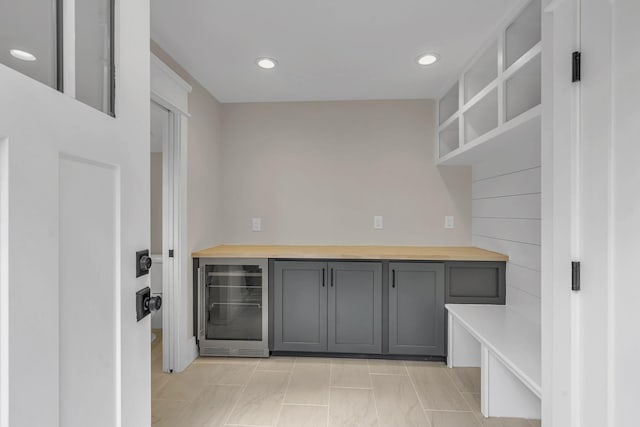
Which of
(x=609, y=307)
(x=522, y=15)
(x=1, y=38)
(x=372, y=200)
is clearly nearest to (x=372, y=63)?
(x=522, y=15)

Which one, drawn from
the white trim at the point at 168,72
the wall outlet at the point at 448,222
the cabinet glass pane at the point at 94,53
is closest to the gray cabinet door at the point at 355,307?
the wall outlet at the point at 448,222

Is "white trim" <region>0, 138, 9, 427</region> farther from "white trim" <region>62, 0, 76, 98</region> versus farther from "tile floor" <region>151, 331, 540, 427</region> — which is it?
"tile floor" <region>151, 331, 540, 427</region>

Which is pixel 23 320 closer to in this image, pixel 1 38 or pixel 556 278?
pixel 1 38

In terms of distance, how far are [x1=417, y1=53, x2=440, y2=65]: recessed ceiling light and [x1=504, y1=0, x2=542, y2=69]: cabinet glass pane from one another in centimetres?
51

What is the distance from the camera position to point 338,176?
10.6ft

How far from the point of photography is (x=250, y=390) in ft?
7.22

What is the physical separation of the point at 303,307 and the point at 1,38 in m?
2.47

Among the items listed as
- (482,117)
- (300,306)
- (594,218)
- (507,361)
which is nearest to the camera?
(594,218)

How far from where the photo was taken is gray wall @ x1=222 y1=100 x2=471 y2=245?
10.4 feet

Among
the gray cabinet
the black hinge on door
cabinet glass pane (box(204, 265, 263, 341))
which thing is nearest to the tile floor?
cabinet glass pane (box(204, 265, 263, 341))

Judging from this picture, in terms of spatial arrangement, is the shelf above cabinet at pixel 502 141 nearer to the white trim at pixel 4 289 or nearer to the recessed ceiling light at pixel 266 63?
the recessed ceiling light at pixel 266 63

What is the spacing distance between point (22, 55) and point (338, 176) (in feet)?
9.05

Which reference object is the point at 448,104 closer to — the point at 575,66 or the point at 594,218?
the point at 575,66

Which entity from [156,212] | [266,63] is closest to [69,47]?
[266,63]
